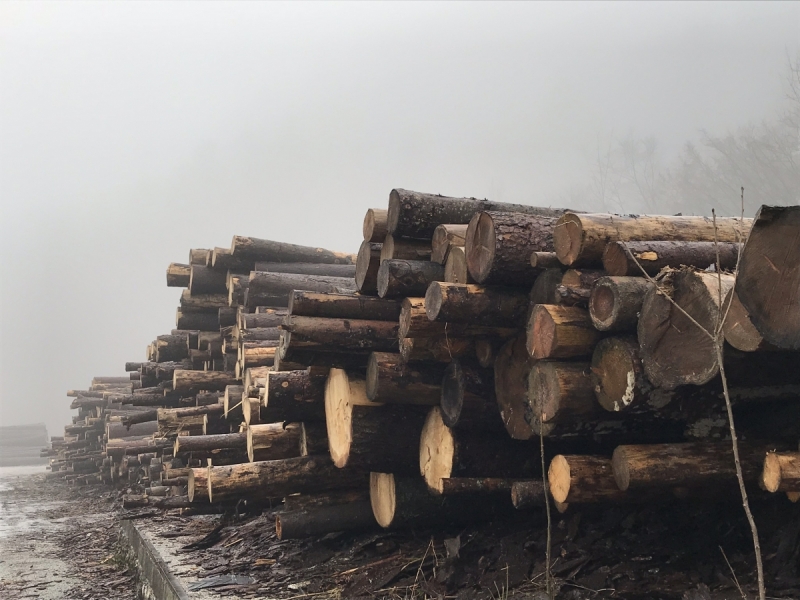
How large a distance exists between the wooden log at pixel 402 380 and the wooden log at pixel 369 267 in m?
0.61

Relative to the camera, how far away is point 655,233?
3.99m

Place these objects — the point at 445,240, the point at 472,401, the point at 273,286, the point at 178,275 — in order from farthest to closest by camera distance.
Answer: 1. the point at 178,275
2. the point at 273,286
3. the point at 445,240
4. the point at 472,401

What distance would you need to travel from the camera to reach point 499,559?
4.20m

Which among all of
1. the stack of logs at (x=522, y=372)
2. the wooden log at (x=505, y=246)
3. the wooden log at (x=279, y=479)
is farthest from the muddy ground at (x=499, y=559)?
the wooden log at (x=505, y=246)

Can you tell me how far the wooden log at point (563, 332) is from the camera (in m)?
3.44

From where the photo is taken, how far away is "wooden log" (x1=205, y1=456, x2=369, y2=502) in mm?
5664

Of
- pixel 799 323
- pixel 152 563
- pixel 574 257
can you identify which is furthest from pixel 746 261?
pixel 152 563

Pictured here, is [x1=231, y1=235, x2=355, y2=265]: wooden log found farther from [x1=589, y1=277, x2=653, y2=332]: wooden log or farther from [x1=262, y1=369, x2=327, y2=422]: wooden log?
[x1=589, y1=277, x2=653, y2=332]: wooden log

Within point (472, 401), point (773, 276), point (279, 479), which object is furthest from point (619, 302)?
point (279, 479)

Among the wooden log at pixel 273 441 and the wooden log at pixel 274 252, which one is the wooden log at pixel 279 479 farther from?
the wooden log at pixel 274 252

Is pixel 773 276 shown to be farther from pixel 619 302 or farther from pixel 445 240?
pixel 445 240

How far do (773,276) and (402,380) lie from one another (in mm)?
2666

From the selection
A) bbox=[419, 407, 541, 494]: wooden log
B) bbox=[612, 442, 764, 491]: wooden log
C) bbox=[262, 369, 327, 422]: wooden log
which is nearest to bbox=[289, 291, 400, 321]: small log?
bbox=[262, 369, 327, 422]: wooden log

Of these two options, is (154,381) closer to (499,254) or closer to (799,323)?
(499,254)
